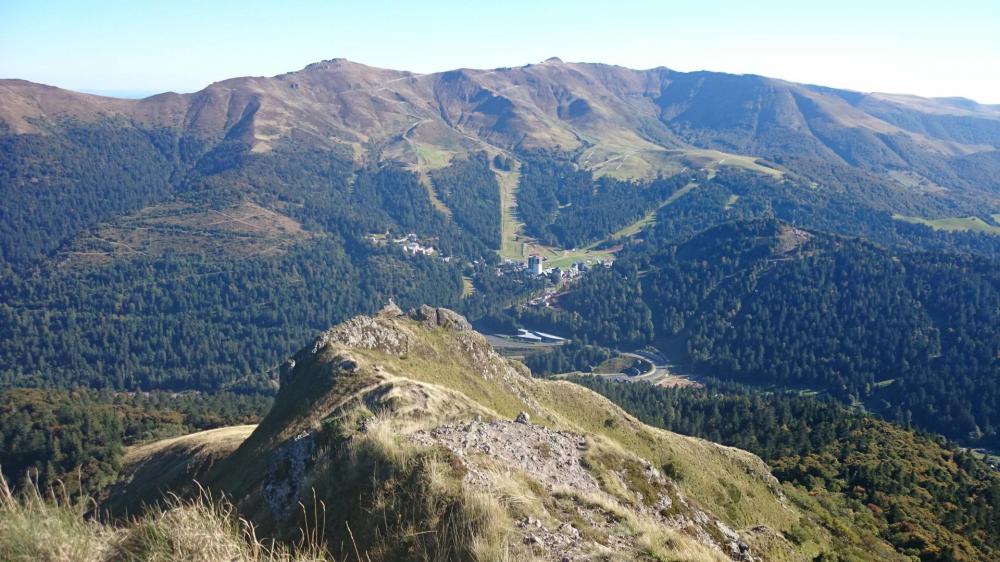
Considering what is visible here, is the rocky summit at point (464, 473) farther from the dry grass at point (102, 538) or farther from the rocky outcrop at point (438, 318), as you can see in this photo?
the dry grass at point (102, 538)

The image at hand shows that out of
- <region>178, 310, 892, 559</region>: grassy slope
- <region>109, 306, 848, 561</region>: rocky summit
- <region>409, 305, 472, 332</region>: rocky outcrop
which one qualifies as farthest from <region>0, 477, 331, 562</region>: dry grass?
<region>409, 305, 472, 332</region>: rocky outcrop

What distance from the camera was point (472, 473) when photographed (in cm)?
1667

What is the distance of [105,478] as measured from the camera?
82125mm

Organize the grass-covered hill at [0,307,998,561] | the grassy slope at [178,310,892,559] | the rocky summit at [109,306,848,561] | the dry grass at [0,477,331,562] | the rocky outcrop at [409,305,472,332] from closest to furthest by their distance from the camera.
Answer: the dry grass at [0,477,331,562], the grass-covered hill at [0,307,998,561], the rocky summit at [109,306,848,561], the grassy slope at [178,310,892,559], the rocky outcrop at [409,305,472,332]

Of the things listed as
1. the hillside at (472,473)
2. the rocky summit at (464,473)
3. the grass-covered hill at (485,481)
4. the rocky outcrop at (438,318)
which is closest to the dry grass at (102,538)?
the grass-covered hill at (485,481)

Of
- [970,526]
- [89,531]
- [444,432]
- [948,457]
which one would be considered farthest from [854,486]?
[89,531]

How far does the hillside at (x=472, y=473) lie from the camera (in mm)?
13922

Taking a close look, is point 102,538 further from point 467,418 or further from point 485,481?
point 467,418

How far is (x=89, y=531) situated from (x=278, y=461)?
54.4ft

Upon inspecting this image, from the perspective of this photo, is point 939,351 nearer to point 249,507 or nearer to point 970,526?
point 970,526

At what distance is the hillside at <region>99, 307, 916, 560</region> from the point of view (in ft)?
45.7

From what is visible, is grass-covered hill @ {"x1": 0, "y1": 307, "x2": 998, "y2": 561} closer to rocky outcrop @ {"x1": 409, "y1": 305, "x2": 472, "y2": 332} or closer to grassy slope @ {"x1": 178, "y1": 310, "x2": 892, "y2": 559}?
grassy slope @ {"x1": 178, "y1": 310, "x2": 892, "y2": 559}

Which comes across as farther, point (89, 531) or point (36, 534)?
point (89, 531)

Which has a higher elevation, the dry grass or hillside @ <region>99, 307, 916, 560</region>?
the dry grass
